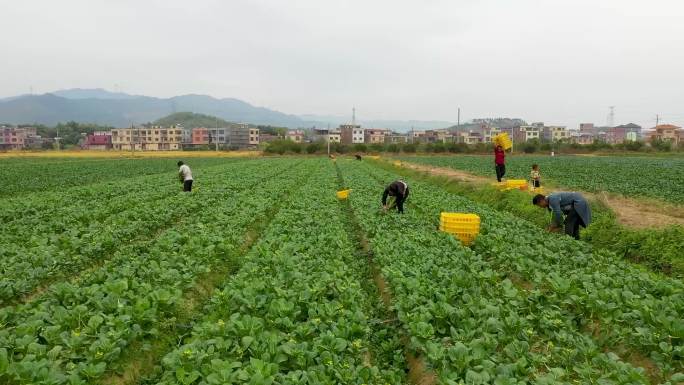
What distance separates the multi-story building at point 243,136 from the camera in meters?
140

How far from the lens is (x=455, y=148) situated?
8062cm

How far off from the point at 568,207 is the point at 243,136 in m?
140

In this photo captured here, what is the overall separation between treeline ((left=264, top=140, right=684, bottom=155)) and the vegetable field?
71.5 meters

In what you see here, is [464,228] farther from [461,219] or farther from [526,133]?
[526,133]

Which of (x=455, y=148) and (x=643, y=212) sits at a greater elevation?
(x=455, y=148)

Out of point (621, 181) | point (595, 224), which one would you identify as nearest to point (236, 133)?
point (621, 181)

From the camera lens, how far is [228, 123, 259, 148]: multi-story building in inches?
5522

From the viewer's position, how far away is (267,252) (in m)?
8.97

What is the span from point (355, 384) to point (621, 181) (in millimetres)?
26455

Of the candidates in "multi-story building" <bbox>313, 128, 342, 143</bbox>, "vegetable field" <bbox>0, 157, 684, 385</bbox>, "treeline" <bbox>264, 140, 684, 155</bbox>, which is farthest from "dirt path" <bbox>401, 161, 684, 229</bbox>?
"multi-story building" <bbox>313, 128, 342, 143</bbox>

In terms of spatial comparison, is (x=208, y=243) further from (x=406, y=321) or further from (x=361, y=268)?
(x=406, y=321)

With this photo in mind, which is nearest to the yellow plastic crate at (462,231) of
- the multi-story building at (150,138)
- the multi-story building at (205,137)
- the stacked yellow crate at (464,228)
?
the stacked yellow crate at (464,228)

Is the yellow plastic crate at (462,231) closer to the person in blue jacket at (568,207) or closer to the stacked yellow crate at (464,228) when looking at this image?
the stacked yellow crate at (464,228)

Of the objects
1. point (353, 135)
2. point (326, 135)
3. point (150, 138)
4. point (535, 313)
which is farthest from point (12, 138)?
point (535, 313)
